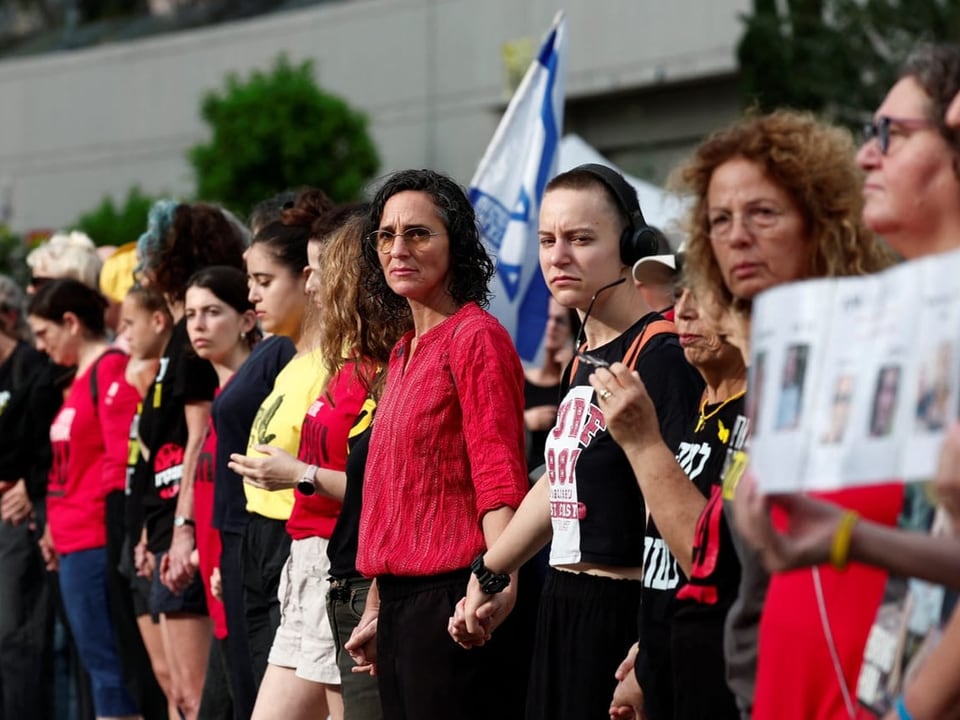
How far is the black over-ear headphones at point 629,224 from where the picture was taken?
4379 millimetres

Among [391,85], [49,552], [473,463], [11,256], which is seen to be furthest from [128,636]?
[391,85]

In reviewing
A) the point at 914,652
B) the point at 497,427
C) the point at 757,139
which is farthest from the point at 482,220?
the point at 914,652

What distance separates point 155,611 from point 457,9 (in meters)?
29.3

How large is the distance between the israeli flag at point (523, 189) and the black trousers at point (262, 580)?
6.85 ft

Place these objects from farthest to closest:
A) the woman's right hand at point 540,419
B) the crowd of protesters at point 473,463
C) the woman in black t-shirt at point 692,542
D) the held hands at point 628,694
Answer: the woman's right hand at point 540,419, the held hands at point 628,694, the woman in black t-shirt at point 692,542, the crowd of protesters at point 473,463

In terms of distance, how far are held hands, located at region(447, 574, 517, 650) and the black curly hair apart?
34.2 inches

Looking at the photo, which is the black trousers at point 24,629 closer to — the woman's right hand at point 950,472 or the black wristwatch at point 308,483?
the black wristwatch at point 308,483

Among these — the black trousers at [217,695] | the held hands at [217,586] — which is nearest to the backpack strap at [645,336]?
the held hands at [217,586]

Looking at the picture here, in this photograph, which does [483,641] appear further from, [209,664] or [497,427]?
[209,664]

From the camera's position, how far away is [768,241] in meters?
3.01

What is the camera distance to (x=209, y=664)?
21.0ft

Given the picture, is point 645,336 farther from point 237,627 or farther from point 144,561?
point 144,561

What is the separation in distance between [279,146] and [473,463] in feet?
84.5

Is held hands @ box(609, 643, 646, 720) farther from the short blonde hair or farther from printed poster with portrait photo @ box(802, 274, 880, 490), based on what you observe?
the short blonde hair
